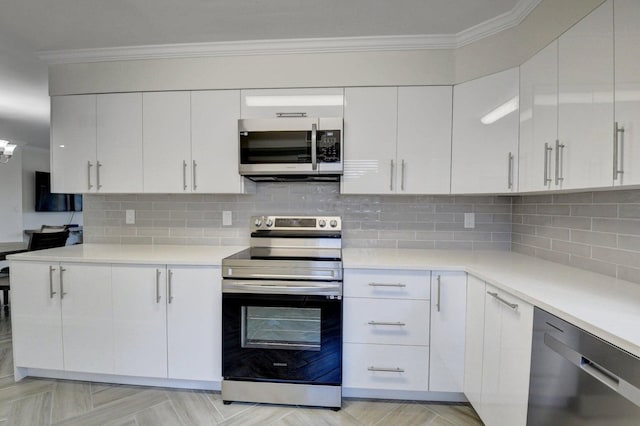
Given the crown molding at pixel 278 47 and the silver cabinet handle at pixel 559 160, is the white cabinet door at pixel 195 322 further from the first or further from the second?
the silver cabinet handle at pixel 559 160

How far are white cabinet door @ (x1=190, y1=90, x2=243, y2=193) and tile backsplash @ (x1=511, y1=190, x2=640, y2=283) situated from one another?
6.77ft

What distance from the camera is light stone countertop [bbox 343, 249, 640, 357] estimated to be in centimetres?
97

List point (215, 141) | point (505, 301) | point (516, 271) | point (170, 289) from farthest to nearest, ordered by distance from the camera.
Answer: point (215, 141) < point (170, 289) < point (516, 271) < point (505, 301)

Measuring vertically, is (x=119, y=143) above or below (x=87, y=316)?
above

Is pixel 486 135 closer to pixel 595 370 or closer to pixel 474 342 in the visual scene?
pixel 474 342

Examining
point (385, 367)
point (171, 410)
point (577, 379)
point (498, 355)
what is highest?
point (577, 379)

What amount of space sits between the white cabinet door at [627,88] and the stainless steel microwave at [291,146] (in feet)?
4.38

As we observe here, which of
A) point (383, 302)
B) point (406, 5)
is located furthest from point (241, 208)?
point (406, 5)

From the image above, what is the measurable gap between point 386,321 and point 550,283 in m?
0.86

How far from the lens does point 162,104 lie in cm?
223

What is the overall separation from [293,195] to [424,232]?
42.5 inches

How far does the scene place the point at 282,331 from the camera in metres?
1.89

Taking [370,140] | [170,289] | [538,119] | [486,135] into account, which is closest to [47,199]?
[170,289]

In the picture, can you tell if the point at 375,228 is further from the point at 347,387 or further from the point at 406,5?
the point at 406,5
